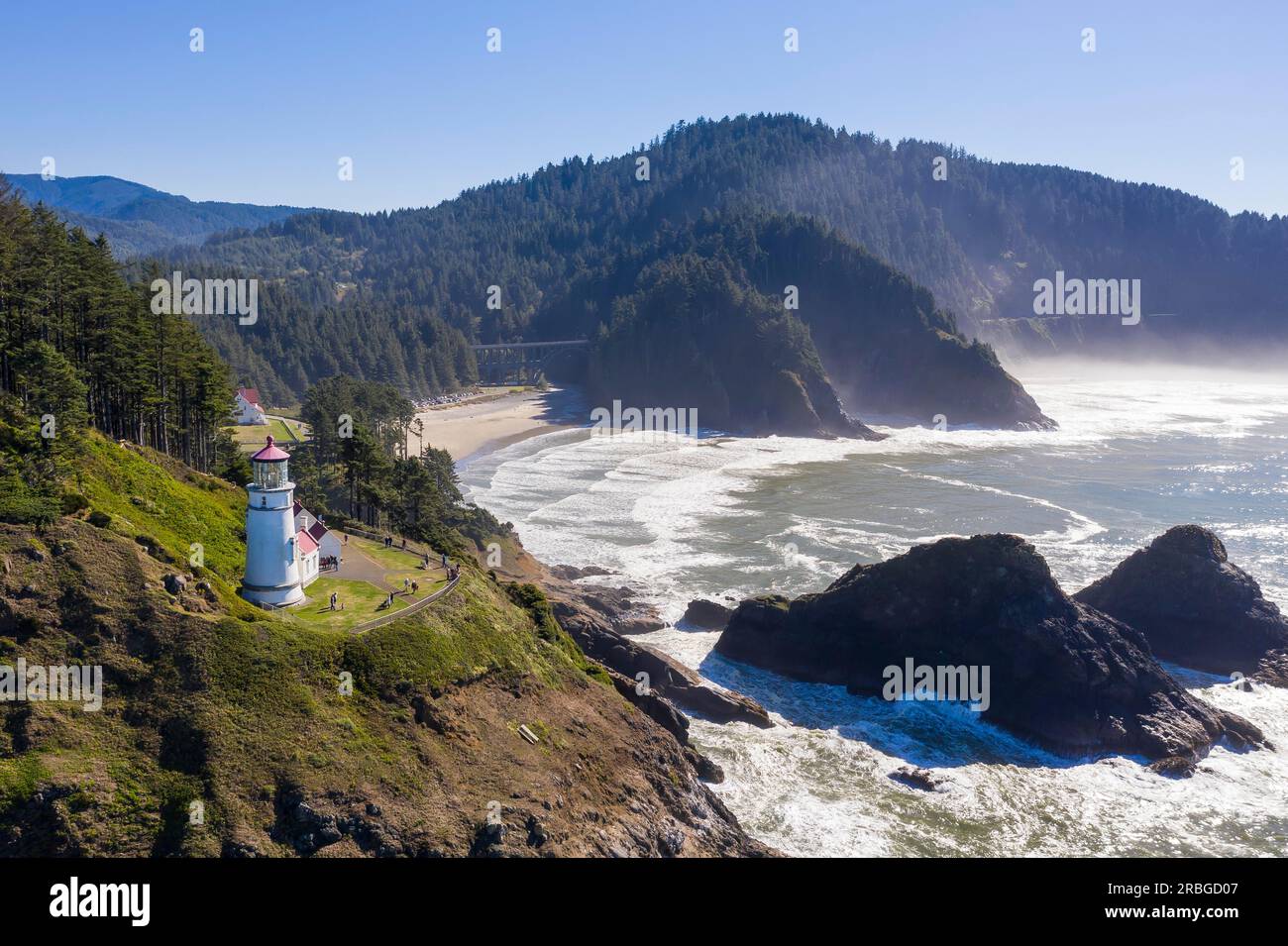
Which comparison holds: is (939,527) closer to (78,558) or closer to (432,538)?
(432,538)

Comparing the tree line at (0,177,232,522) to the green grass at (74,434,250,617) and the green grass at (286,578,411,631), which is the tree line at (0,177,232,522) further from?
the green grass at (286,578,411,631)

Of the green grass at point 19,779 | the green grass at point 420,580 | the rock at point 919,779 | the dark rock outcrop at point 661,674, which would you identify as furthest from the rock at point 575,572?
the green grass at point 19,779

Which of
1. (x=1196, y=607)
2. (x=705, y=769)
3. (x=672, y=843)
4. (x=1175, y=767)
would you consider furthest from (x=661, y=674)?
(x=1196, y=607)

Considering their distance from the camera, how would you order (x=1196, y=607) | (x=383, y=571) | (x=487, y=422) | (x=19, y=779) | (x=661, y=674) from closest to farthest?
(x=19, y=779)
(x=383, y=571)
(x=661, y=674)
(x=1196, y=607)
(x=487, y=422)

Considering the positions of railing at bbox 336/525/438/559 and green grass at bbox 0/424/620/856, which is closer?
green grass at bbox 0/424/620/856

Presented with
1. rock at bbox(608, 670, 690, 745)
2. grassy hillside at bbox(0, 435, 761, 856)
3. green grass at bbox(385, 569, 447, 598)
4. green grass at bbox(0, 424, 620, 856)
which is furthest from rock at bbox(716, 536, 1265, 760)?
green grass at bbox(0, 424, 620, 856)

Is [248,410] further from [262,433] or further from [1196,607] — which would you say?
[1196,607]

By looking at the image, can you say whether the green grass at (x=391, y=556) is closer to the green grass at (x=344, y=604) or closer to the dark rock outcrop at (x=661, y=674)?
the green grass at (x=344, y=604)
